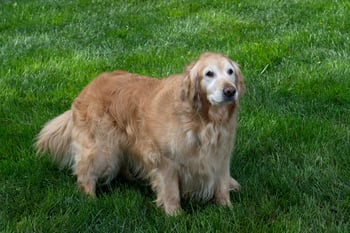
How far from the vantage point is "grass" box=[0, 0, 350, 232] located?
3680 millimetres

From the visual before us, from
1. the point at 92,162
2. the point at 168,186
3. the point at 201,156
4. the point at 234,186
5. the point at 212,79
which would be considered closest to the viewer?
the point at 212,79

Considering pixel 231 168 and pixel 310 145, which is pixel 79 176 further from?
pixel 310 145

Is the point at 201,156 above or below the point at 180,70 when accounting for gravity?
above

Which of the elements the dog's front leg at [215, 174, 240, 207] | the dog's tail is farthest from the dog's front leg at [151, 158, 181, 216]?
the dog's tail

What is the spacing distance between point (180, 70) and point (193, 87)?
2682 mm

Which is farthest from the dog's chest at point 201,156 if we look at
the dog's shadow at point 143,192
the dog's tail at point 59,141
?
the dog's tail at point 59,141

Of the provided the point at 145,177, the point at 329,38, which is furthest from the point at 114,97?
the point at 329,38

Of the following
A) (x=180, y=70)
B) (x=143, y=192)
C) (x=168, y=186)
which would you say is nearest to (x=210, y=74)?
(x=168, y=186)

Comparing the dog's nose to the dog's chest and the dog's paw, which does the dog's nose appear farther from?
the dog's paw

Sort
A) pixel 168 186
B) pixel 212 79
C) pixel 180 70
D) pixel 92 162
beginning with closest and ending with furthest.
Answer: pixel 212 79 < pixel 168 186 < pixel 92 162 < pixel 180 70

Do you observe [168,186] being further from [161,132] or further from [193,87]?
[193,87]

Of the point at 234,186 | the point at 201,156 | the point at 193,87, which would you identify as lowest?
the point at 234,186

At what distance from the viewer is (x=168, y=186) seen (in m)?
3.80

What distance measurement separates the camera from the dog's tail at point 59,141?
14.4ft
